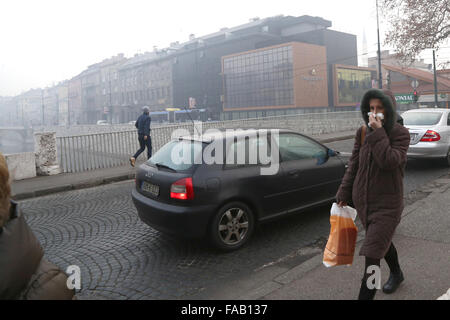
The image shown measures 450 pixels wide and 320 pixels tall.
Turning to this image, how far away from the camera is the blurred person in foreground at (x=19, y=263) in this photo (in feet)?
5.23

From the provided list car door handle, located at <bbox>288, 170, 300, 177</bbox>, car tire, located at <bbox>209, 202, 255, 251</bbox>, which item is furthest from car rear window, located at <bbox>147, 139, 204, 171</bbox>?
car door handle, located at <bbox>288, 170, 300, 177</bbox>

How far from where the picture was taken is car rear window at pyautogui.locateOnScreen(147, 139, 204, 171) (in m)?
4.49

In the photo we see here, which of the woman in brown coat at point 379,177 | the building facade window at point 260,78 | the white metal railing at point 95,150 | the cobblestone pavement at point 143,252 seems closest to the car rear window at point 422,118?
the cobblestone pavement at point 143,252

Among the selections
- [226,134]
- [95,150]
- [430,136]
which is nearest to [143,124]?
[95,150]

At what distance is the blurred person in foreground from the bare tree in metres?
20.3

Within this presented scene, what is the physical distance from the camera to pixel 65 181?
10.1 metres

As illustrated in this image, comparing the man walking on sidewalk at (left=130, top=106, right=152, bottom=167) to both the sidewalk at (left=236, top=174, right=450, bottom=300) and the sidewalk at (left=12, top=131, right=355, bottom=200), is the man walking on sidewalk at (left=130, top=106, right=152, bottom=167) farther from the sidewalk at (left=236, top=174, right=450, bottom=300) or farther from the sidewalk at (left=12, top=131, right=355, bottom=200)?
the sidewalk at (left=236, top=174, right=450, bottom=300)

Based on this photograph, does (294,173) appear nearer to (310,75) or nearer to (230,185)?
(230,185)

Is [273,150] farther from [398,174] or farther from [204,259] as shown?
[398,174]

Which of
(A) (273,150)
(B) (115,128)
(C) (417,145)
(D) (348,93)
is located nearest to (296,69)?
(D) (348,93)

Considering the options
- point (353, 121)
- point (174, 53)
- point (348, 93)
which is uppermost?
point (174, 53)

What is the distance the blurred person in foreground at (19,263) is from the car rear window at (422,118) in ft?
33.3

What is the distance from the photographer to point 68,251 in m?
4.69

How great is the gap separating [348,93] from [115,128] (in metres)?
58.9
